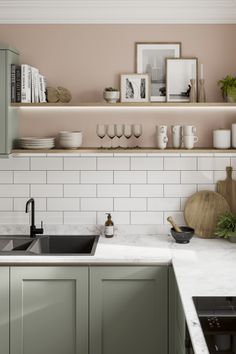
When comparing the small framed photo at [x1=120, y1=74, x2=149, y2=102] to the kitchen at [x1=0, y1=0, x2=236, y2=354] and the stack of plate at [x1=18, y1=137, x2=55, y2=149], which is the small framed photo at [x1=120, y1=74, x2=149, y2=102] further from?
the stack of plate at [x1=18, y1=137, x2=55, y2=149]

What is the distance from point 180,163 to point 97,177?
0.64m

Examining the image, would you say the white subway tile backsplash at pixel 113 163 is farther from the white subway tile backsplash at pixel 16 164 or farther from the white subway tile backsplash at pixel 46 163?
the white subway tile backsplash at pixel 16 164

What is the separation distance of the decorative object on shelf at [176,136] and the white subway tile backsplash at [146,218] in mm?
553

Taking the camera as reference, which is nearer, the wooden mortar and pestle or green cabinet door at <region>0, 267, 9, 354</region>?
green cabinet door at <region>0, 267, 9, 354</region>

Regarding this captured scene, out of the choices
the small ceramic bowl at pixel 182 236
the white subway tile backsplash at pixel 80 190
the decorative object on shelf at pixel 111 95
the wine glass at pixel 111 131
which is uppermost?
the decorative object on shelf at pixel 111 95

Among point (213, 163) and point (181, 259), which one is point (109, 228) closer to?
point (181, 259)

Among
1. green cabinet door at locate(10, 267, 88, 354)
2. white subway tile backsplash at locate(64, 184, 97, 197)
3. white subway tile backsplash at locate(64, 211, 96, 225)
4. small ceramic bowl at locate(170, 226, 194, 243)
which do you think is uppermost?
white subway tile backsplash at locate(64, 184, 97, 197)

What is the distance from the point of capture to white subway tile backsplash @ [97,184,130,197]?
13.0 feet

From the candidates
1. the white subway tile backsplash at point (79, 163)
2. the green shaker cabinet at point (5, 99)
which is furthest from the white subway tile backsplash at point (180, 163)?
the green shaker cabinet at point (5, 99)

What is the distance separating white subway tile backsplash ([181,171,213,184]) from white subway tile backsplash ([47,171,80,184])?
0.81m

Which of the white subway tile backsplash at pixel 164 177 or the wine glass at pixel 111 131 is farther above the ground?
the wine glass at pixel 111 131

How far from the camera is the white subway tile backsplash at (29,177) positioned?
396 centimetres

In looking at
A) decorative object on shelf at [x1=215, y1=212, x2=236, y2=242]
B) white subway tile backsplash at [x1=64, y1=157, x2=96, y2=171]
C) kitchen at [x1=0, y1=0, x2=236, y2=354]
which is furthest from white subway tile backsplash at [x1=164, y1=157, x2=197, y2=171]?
white subway tile backsplash at [x1=64, y1=157, x2=96, y2=171]

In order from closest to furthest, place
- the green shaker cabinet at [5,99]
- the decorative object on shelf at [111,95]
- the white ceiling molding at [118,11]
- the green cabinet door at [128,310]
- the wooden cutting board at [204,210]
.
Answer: the green cabinet door at [128,310] → the green shaker cabinet at [5,99] → the decorative object on shelf at [111,95] → the white ceiling molding at [118,11] → the wooden cutting board at [204,210]
